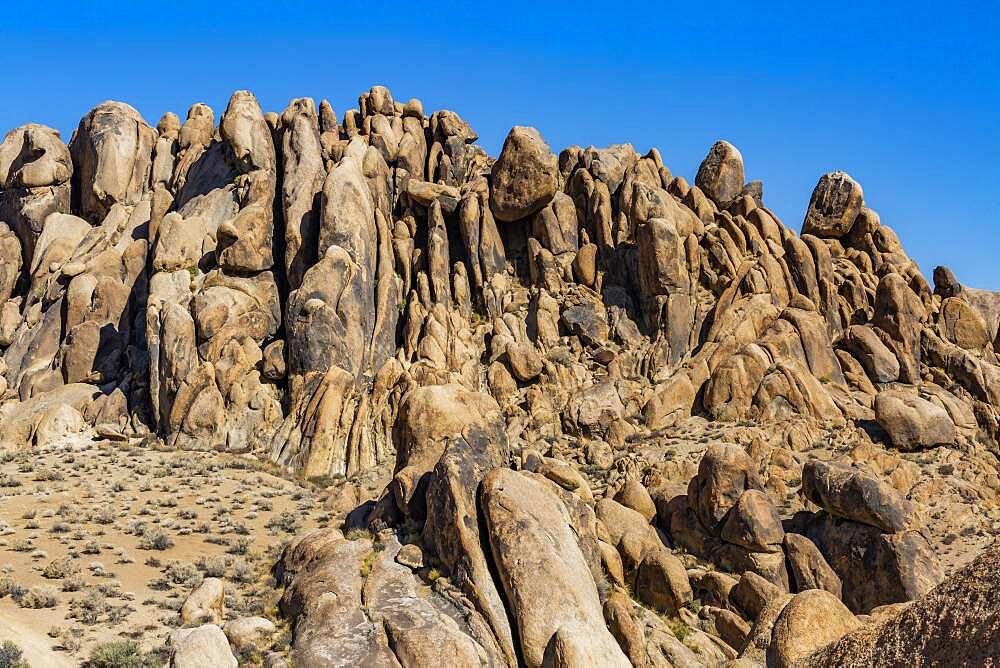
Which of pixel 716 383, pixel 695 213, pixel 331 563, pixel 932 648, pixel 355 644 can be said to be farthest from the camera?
pixel 695 213

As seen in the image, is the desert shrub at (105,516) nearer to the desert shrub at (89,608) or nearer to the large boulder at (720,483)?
the desert shrub at (89,608)

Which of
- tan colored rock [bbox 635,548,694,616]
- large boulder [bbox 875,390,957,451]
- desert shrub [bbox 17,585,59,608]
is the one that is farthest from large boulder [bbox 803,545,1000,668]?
large boulder [bbox 875,390,957,451]

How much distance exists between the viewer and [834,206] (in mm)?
58469

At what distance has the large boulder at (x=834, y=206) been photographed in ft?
190

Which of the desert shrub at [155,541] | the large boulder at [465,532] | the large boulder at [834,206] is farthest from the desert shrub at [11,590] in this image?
the large boulder at [834,206]

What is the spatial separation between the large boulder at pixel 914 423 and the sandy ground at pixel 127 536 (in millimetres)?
30063

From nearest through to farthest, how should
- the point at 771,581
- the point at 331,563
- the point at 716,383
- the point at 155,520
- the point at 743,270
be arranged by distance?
the point at 331,563, the point at 771,581, the point at 155,520, the point at 716,383, the point at 743,270

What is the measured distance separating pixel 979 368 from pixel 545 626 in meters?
41.3

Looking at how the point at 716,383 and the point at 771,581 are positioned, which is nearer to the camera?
the point at 771,581

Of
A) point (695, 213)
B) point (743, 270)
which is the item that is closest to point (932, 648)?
point (743, 270)

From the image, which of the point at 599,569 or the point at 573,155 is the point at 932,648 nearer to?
the point at 599,569

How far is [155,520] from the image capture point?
33.3 m

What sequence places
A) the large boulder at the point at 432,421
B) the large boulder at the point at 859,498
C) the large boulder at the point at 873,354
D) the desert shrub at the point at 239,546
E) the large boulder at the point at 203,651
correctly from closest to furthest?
the large boulder at the point at 203,651
the large boulder at the point at 859,498
the large boulder at the point at 432,421
the desert shrub at the point at 239,546
the large boulder at the point at 873,354

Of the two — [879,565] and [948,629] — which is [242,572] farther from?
[948,629]
